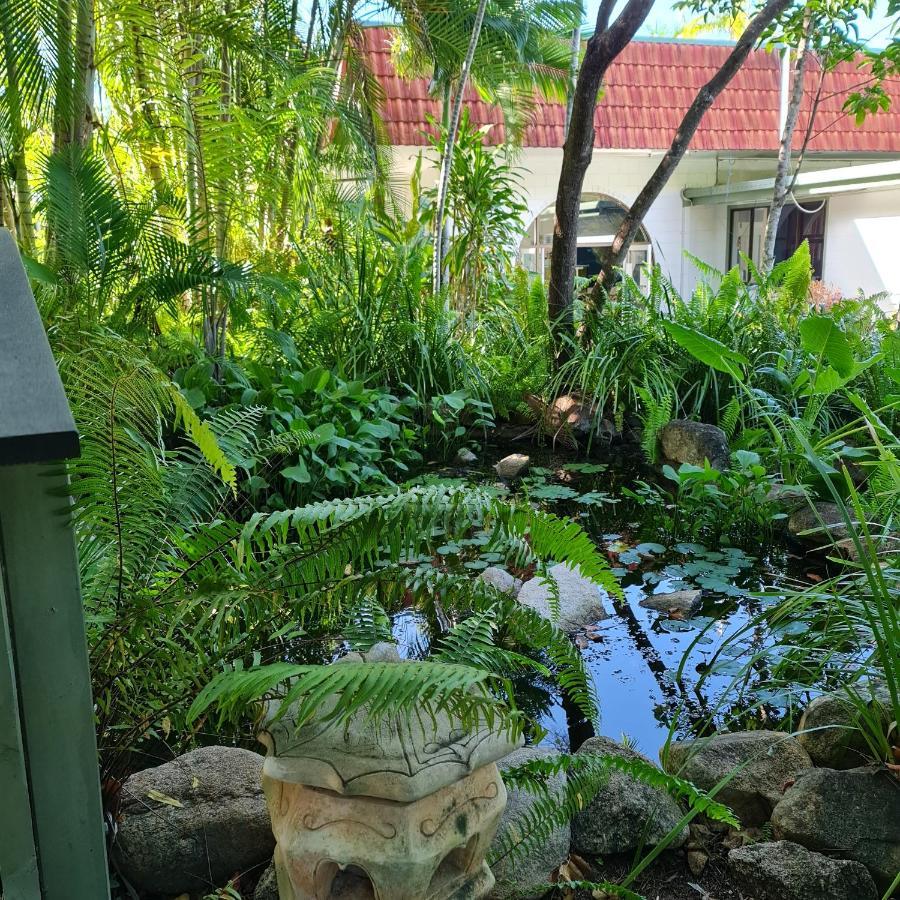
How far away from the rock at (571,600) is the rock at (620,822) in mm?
1305

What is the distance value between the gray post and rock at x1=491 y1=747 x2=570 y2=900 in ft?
2.81

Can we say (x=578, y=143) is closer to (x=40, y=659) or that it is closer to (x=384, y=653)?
(x=384, y=653)

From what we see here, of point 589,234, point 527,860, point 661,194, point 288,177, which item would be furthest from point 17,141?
point 661,194

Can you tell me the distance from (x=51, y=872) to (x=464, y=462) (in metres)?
4.66

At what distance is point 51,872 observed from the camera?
3.87 feet

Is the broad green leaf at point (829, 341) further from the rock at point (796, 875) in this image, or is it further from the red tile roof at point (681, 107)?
the red tile roof at point (681, 107)

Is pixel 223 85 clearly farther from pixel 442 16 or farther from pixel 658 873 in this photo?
pixel 658 873

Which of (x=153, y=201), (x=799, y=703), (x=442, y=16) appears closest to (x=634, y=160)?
(x=442, y=16)

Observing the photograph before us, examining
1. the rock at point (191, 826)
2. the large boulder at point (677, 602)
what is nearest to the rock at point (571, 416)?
the large boulder at point (677, 602)

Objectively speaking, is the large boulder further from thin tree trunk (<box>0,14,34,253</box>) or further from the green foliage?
the green foliage

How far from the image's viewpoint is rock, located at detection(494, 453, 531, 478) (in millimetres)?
5512

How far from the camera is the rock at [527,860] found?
1.79 m

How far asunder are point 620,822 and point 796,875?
38 centimetres

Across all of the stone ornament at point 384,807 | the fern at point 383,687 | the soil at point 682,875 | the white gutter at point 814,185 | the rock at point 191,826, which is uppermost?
the white gutter at point 814,185
